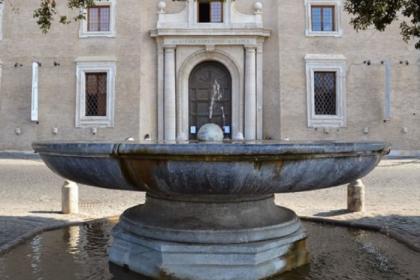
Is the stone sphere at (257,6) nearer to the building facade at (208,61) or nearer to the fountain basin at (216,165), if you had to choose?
the building facade at (208,61)

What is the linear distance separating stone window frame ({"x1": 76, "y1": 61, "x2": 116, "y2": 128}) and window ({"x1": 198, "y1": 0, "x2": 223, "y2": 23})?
433 centimetres

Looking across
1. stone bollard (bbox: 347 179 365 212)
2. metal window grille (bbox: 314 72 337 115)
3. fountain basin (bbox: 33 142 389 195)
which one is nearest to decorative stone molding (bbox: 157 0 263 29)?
metal window grille (bbox: 314 72 337 115)

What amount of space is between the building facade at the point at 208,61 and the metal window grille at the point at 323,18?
4 centimetres

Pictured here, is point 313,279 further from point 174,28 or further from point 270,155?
point 174,28

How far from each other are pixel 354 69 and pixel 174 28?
7709mm

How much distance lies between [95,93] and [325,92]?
9823mm

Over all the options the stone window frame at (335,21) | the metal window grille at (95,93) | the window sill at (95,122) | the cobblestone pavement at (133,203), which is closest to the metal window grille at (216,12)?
the stone window frame at (335,21)

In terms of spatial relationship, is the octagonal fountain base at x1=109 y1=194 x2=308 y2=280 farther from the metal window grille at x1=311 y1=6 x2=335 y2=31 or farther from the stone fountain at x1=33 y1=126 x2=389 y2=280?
the metal window grille at x1=311 y1=6 x2=335 y2=31

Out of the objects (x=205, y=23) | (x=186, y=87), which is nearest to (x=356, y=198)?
(x=186, y=87)

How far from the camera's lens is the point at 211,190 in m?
2.87

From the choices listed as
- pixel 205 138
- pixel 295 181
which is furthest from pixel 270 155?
pixel 205 138

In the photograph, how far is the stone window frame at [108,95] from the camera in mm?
20125

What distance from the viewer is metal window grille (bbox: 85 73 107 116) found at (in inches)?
805

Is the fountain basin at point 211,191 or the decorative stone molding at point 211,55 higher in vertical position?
the decorative stone molding at point 211,55
